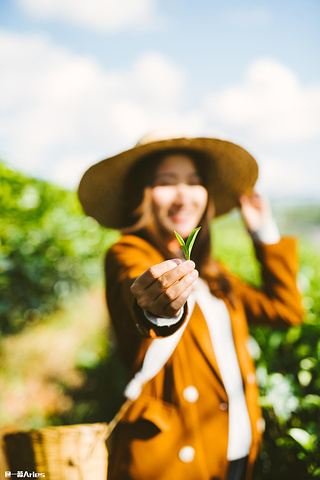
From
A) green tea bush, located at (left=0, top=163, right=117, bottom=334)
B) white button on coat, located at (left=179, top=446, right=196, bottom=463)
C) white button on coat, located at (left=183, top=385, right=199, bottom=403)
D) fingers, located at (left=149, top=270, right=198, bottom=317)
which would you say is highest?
fingers, located at (left=149, top=270, right=198, bottom=317)

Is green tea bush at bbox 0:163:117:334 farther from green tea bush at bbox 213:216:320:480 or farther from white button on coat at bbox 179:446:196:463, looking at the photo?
white button on coat at bbox 179:446:196:463

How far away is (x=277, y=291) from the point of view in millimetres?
1899

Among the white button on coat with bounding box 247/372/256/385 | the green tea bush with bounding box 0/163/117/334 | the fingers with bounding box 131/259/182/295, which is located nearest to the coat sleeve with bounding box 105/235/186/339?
the fingers with bounding box 131/259/182/295

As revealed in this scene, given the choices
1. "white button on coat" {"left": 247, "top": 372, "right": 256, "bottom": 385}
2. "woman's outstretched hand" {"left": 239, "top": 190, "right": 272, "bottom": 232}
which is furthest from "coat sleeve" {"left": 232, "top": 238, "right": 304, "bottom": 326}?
"white button on coat" {"left": 247, "top": 372, "right": 256, "bottom": 385}

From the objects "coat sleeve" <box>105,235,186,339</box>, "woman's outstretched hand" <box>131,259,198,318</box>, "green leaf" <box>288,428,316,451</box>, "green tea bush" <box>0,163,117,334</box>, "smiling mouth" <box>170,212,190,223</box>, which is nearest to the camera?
"woman's outstretched hand" <box>131,259,198,318</box>

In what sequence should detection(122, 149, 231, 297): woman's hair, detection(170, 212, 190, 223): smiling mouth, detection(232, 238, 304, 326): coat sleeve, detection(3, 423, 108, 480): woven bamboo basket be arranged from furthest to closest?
detection(232, 238, 304, 326): coat sleeve
detection(122, 149, 231, 297): woman's hair
detection(170, 212, 190, 223): smiling mouth
detection(3, 423, 108, 480): woven bamboo basket

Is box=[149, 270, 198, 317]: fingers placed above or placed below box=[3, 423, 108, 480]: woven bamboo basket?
above

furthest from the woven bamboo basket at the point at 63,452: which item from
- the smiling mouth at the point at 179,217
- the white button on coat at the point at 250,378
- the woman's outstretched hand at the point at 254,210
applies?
the woman's outstretched hand at the point at 254,210

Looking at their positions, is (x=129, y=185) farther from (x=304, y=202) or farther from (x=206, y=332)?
(x=304, y=202)

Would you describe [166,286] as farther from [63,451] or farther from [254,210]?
[254,210]

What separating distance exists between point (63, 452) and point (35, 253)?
3.85 meters

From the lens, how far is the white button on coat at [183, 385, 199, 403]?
137 centimetres

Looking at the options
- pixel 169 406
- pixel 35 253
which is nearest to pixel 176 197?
pixel 169 406

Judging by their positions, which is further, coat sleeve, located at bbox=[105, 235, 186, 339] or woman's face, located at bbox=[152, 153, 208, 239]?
woman's face, located at bbox=[152, 153, 208, 239]
